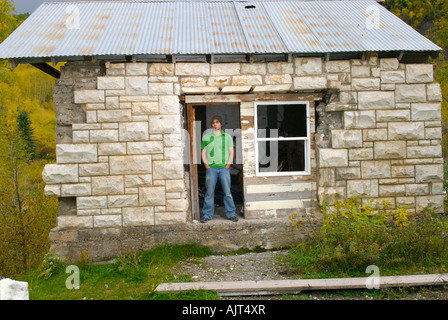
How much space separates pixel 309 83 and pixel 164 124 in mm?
2774

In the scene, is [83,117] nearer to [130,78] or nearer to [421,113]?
[130,78]

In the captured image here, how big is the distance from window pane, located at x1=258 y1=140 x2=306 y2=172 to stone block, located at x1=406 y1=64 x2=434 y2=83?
2555 millimetres

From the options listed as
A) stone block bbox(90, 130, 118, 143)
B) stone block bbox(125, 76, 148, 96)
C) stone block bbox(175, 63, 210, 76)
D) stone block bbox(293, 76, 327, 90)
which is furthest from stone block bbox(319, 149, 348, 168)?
stone block bbox(90, 130, 118, 143)

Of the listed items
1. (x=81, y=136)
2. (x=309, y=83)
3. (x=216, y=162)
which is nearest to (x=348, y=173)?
(x=309, y=83)

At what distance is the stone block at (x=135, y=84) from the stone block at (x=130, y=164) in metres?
1.15

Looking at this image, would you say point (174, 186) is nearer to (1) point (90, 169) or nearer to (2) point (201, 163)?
(1) point (90, 169)

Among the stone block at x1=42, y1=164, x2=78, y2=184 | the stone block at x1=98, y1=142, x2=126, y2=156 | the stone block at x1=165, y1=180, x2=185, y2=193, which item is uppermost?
the stone block at x1=98, y1=142, x2=126, y2=156

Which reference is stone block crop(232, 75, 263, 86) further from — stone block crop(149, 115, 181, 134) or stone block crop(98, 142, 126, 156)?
stone block crop(98, 142, 126, 156)

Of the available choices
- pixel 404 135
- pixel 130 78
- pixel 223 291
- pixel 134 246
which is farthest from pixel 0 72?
pixel 404 135

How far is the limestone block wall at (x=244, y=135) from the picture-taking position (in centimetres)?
602

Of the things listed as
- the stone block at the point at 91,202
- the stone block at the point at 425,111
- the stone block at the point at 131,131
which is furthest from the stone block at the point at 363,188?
the stone block at the point at 91,202

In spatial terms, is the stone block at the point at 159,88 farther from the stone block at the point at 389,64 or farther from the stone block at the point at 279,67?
the stone block at the point at 389,64

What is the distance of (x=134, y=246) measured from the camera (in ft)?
19.9

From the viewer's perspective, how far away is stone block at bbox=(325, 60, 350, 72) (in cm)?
625
